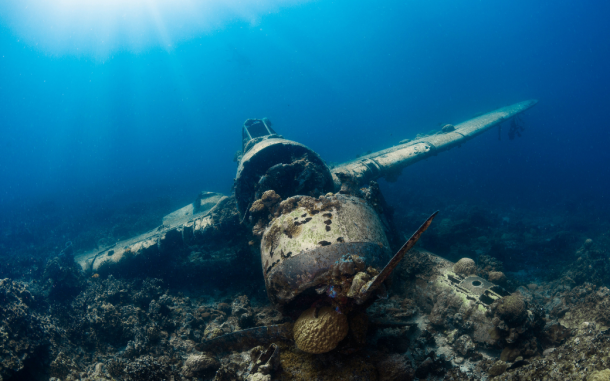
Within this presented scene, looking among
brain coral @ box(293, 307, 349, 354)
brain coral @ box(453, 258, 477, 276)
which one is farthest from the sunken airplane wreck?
brain coral @ box(453, 258, 477, 276)

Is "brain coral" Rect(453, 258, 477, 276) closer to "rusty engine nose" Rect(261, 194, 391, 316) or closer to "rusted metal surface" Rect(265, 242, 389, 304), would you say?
"rusty engine nose" Rect(261, 194, 391, 316)

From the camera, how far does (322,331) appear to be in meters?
2.85

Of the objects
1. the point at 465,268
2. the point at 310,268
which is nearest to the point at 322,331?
the point at 310,268

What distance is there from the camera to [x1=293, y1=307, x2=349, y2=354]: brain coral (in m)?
2.82

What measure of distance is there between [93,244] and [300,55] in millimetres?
174349

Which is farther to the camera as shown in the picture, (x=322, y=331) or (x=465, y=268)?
(x=465, y=268)

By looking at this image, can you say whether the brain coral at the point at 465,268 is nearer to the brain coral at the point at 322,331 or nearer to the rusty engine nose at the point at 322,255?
the rusty engine nose at the point at 322,255

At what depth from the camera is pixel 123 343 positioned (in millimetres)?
5828

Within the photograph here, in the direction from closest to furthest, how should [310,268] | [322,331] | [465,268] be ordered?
1. [322,331]
2. [310,268]
3. [465,268]

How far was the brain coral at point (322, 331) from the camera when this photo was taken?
111 inches

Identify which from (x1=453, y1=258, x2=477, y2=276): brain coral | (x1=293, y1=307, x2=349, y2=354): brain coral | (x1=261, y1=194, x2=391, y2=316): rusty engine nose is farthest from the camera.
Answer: (x1=453, y1=258, x2=477, y2=276): brain coral

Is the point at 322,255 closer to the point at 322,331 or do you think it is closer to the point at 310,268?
the point at 310,268

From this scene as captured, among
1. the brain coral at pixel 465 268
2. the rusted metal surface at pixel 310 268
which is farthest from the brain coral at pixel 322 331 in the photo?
the brain coral at pixel 465 268

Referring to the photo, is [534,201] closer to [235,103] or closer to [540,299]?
[540,299]
